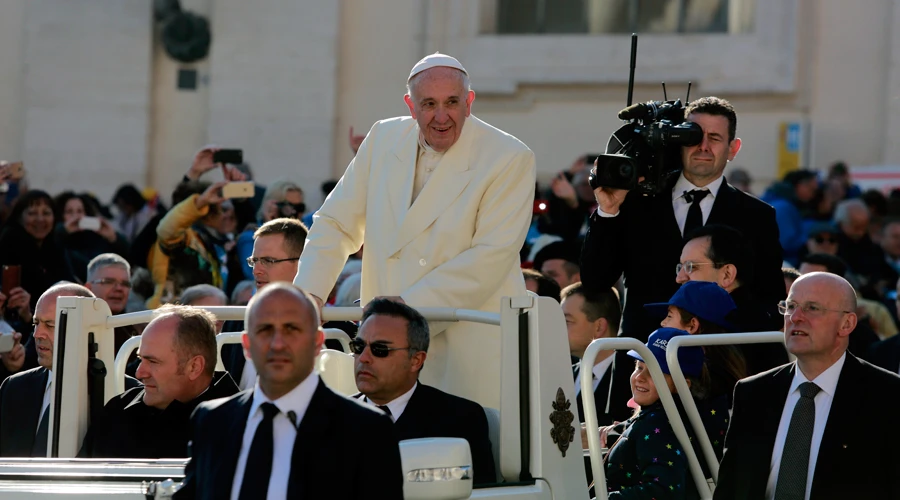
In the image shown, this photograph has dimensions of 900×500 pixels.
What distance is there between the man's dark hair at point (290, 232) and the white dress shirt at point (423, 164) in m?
0.99

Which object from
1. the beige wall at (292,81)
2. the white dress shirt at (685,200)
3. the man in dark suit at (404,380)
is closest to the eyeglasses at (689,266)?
the white dress shirt at (685,200)

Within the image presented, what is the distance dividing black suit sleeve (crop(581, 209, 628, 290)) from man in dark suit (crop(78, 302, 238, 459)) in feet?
6.29

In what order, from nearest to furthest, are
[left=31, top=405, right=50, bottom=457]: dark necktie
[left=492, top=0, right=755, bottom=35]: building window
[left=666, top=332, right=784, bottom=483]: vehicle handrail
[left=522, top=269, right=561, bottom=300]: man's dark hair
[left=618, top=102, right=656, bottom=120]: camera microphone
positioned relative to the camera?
[left=666, top=332, right=784, bottom=483]: vehicle handrail, [left=31, top=405, right=50, bottom=457]: dark necktie, [left=618, top=102, right=656, bottom=120]: camera microphone, [left=522, top=269, right=561, bottom=300]: man's dark hair, [left=492, top=0, right=755, bottom=35]: building window

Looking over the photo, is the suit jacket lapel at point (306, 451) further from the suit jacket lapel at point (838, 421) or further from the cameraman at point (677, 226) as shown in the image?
the cameraman at point (677, 226)

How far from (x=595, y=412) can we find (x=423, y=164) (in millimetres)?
1492

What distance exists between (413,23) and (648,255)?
9.95 meters

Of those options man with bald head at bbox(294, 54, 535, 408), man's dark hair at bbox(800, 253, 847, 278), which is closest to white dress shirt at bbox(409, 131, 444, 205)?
man with bald head at bbox(294, 54, 535, 408)

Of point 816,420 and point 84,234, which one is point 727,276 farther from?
point 84,234

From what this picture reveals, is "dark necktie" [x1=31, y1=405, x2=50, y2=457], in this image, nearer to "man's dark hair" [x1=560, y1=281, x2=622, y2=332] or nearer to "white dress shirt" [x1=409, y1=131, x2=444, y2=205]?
"white dress shirt" [x1=409, y1=131, x2=444, y2=205]

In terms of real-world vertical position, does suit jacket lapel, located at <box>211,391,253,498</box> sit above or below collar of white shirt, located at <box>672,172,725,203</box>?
below

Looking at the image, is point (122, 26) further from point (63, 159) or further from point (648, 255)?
point (648, 255)

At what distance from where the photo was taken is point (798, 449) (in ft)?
17.9

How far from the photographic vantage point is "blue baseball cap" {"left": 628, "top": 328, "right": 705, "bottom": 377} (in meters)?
6.00

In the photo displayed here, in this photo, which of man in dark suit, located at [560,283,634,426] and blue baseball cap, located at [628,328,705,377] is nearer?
blue baseball cap, located at [628,328,705,377]
